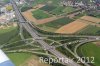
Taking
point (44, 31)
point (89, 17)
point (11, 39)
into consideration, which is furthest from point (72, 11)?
point (11, 39)

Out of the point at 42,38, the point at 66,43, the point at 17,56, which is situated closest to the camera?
the point at 17,56

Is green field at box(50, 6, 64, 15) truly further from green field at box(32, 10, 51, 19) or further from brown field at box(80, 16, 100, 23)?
brown field at box(80, 16, 100, 23)

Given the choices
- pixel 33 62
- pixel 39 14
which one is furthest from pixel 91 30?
pixel 39 14

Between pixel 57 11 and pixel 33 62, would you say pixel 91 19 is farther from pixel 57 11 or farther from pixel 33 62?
pixel 33 62

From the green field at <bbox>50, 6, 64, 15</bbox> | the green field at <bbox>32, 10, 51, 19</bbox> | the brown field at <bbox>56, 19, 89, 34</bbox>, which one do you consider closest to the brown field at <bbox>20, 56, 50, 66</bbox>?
the brown field at <bbox>56, 19, 89, 34</bbox>

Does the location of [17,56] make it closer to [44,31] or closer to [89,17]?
[44,31]
